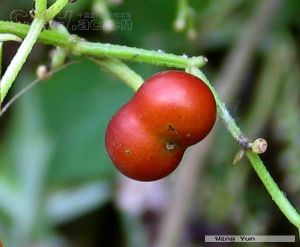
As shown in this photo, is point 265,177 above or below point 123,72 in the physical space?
below

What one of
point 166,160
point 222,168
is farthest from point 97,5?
point 222,168

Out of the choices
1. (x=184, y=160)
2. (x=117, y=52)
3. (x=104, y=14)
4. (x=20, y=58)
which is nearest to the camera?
(x=20, y=58)

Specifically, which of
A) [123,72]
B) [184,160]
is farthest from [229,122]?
[184,160]

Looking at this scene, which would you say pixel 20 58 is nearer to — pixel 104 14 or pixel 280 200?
pixel 280 200

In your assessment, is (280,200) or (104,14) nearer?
(280,200)

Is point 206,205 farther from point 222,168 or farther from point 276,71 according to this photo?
point 276,71
